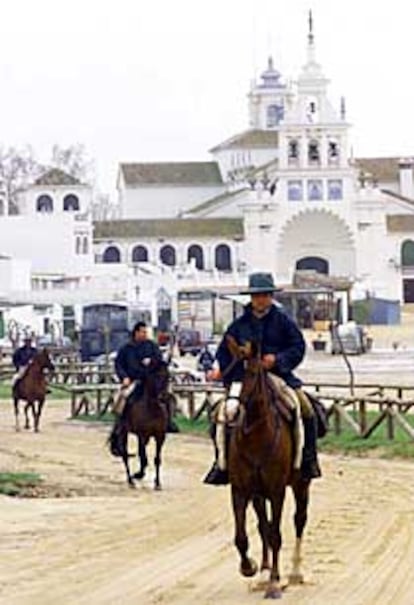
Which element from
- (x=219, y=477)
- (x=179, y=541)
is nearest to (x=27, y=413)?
(x=179, y=541)

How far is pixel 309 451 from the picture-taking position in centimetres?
1252

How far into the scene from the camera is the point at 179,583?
12383 mm

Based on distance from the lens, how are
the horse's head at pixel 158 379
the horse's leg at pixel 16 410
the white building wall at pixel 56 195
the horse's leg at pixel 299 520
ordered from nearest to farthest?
the horse's leg at pixel 299 520 < the horse's head at pixel 158 379 < the horse's leg at pixel 16 410 < the white building wall at pixel 56 195

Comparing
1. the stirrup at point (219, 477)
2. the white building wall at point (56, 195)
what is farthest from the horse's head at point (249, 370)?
the white building wall at point (56, 195)

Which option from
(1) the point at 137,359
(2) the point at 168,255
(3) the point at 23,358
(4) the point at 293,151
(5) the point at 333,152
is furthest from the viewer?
(2) the point at 168,255

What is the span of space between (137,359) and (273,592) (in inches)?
387

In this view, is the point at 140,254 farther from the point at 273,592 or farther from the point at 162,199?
the point at 273,592

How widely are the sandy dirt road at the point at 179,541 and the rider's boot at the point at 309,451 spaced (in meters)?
0.70

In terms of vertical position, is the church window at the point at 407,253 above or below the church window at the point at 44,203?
below

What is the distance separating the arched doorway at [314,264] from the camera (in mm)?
120562

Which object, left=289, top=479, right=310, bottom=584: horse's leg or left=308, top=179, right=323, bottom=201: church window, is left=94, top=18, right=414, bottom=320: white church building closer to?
left=308, top=179, right=323, bottom=201: church window

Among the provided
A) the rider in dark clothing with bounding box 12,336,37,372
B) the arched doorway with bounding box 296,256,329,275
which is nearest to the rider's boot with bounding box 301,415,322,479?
the rider in dark clothing with bounding box 12,336,37,372

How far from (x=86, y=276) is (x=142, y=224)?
22041 millimetres

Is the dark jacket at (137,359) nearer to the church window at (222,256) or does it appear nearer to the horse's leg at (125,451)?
the horse's leg at (125,451)
